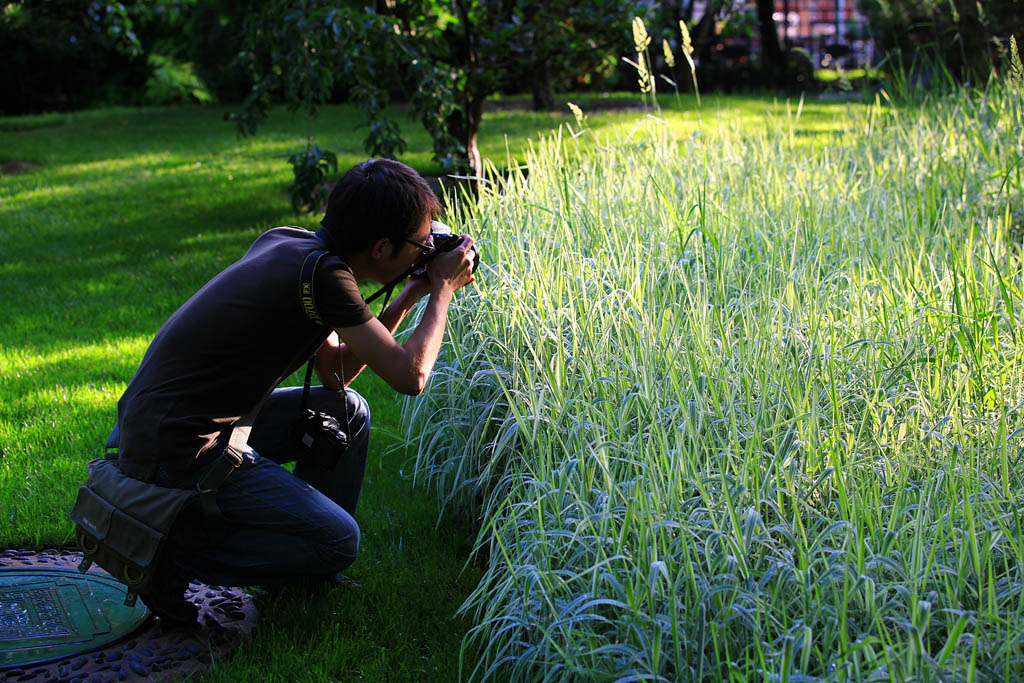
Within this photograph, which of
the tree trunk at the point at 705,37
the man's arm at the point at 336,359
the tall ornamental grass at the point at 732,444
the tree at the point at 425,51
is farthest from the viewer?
the tree trunk at the point at 705,37

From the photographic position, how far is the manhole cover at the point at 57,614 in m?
2.49

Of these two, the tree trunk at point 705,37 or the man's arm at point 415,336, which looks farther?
the tree trunk at point 705,37

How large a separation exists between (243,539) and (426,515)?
34.7 inches

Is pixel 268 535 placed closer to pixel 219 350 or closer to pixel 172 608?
pixel 172 608

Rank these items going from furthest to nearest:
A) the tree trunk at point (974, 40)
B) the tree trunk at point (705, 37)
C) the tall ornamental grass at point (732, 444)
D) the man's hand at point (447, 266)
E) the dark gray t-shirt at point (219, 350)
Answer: the tree trunk at point (705, 37)
the tree trunk at point (974, 40)
the man's hand at point (447, 266)
the dark gray t-shirt at point (219, 350)
the tall ornamental grass at point (732, 444)

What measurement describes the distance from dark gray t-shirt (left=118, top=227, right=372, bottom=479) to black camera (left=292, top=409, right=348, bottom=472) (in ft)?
1.13

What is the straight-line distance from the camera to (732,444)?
2184 mm

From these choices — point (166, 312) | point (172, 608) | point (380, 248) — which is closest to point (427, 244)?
point (380, 248)

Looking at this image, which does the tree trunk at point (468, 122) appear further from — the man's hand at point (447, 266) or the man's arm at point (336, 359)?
the man's hand at point (447, 266)

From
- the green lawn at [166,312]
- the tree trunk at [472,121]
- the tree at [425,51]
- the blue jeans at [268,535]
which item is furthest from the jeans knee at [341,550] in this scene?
the tree trunk at [472,121]

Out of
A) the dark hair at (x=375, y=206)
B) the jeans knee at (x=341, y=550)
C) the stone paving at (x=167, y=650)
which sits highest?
the dark hair at (x=375, y=206)

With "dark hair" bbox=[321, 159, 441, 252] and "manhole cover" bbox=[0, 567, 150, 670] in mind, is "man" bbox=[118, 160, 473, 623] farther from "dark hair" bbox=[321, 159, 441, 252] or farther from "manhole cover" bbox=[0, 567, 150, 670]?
"manhole cover" bbox=[0, 567, 150, 670]

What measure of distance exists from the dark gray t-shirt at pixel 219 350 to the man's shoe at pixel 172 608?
0.34 meters

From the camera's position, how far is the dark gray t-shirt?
235 centimetres
